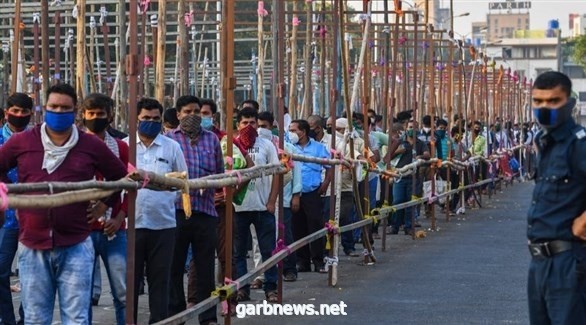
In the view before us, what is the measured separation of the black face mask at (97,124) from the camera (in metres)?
11.1

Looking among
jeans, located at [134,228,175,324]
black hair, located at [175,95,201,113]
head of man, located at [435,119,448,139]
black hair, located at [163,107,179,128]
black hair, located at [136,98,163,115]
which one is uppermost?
black hair, located at [136,98,163,115]

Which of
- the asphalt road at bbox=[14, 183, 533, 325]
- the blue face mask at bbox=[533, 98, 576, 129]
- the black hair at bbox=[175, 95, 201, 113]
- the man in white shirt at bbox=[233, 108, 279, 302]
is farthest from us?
the man in white shirt at bbox=[233, 108, 279, 302]

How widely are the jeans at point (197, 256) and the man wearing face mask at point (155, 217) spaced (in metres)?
0.89

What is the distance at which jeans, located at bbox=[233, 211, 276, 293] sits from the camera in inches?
596

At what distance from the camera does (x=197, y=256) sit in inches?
509

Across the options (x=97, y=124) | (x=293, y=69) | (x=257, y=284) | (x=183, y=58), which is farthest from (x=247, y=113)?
(x=293, y=69)

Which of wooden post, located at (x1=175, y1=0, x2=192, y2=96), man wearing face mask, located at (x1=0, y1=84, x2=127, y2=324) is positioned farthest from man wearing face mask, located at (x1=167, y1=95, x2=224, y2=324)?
wooden post, located at (x1=175, y1=0, x2=192, y2=96)

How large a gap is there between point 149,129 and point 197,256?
5.02 feet

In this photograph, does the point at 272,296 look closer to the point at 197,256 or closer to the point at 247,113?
the point at 247,113

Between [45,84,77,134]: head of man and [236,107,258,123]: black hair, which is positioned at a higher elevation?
[45,84,77,134]: head of man

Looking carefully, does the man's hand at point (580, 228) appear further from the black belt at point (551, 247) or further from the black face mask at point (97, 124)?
the black face mask at point (97, 124)

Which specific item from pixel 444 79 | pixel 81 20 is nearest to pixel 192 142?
pixel 81 20

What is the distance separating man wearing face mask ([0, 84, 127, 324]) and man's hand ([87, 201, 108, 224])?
10.2 inches

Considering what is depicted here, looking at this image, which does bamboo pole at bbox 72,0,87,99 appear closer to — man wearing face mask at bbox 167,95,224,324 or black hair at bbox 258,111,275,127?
black hair at bbox 258,111,275,127
